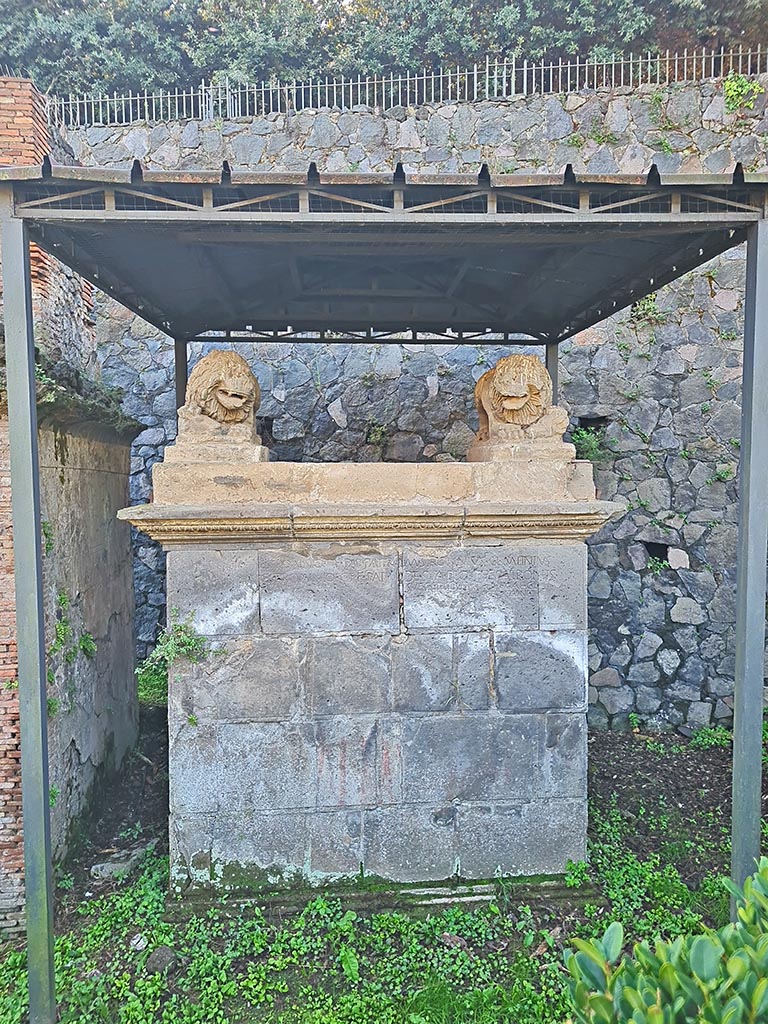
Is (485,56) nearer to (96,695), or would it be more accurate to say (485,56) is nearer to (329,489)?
(329,489)

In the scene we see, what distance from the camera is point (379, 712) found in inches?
133

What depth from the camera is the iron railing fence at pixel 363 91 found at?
830cm

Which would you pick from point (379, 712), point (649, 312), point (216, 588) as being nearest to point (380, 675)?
point (379, 712)

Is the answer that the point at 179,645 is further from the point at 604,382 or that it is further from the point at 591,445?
the point at 604,382

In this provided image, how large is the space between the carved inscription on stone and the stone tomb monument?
1 centimetres

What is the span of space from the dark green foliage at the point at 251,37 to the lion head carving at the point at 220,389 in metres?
8.66

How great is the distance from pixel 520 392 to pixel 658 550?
3608 mm

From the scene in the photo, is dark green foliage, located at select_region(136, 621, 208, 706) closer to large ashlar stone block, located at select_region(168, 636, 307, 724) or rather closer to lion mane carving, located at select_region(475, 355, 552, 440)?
large ashlar stone block, located at select_region(168, 636, 307, 724)

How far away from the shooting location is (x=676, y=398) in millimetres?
6328

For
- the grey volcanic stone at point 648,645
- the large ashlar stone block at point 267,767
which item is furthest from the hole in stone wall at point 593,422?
the large ashlar stone block at point 267,767

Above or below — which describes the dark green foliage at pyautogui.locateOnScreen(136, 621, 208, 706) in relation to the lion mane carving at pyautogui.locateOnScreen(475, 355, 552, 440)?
below

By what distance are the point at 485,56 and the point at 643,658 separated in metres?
9.30

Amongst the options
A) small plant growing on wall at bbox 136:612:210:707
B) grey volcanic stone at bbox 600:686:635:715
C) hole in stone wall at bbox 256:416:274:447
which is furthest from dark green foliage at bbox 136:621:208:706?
grey volcanic stone at bbox 600:686:635:715

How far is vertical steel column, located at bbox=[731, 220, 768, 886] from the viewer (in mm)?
2984
